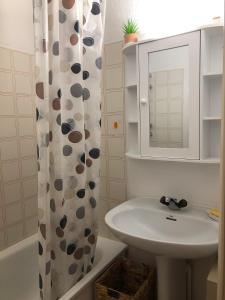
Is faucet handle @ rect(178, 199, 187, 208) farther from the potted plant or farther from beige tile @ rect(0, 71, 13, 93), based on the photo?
beige tile @ rect(0, 71, 13, 93)

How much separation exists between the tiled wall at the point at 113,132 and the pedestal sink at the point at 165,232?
222mm

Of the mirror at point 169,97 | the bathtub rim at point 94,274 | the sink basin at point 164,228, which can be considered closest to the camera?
the sink basin at point 164,228

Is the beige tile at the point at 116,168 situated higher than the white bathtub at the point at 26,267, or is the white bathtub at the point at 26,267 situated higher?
the beige tile at the point at 116,168

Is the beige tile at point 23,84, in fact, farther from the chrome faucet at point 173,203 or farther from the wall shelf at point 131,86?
the chrome faucet at point 173,203

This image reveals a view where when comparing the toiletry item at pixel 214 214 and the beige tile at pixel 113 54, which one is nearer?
the toiletry item at pixel 214 214

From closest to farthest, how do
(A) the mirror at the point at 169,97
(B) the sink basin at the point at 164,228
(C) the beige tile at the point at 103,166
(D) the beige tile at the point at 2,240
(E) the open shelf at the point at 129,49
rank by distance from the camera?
(B) the sink basin at the point at 164,228 → (A) the mirror at the point at 169,97 → (E) the open shelf at the point at 129,49 → (D) the beige tile at the point at 2,240 → (C) the beige tile at the point at 103,166

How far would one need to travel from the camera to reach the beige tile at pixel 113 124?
164 cm

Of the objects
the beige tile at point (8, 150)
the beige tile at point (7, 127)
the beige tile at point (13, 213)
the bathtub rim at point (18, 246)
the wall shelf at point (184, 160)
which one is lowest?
the bathtub rim at point (18, 246)

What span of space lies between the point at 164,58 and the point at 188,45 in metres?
0.15

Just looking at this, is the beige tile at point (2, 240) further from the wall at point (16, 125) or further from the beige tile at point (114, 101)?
the beige tile at point (114, 101)

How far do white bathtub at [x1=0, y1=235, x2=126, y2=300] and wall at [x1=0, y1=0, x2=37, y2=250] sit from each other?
0.08 meters

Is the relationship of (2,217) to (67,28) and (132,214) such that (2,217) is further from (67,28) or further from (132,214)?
(67,28)

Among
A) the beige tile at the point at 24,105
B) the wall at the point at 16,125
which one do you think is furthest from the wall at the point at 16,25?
the beige tile at the point at 24,105

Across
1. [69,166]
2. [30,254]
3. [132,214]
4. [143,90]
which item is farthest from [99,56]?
[30,254]
